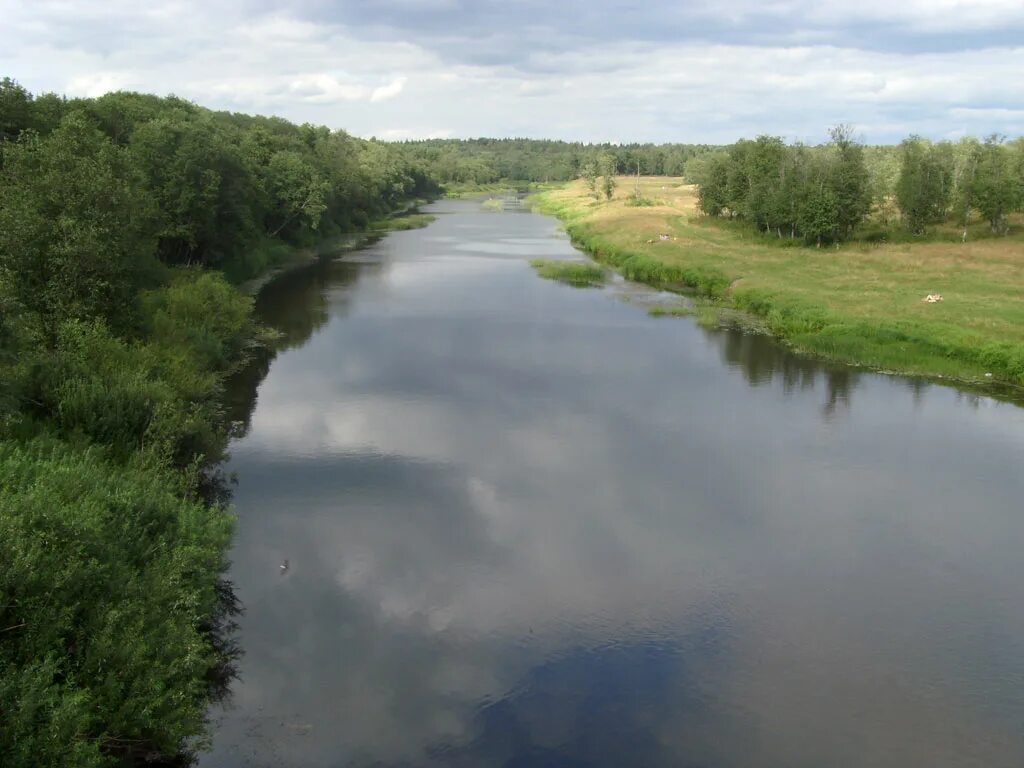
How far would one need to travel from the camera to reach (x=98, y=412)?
1731 centimetres

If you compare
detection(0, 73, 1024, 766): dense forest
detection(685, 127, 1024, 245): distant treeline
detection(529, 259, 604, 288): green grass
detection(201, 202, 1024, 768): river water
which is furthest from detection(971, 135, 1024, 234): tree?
detection(0, 73, 1024, 766): dense forest

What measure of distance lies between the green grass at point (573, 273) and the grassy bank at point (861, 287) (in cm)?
278

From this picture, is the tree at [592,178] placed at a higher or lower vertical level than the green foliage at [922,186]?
higher

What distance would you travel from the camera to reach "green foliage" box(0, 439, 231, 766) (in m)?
8.89

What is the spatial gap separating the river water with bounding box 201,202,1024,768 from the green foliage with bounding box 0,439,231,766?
7.92 feet

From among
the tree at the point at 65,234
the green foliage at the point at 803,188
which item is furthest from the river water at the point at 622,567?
the green foliage at the point at 803,188

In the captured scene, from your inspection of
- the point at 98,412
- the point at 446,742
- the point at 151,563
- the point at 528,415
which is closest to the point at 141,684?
the point at 151,563

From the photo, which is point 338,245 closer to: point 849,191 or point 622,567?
point 849,191

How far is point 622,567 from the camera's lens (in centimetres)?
1755

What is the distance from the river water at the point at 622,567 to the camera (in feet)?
42.6

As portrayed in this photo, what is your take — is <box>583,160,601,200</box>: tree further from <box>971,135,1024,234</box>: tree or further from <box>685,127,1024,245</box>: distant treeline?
<box>971,135,1024,234</box>: tree

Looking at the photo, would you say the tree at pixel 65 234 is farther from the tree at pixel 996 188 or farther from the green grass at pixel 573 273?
the tree at pixel 996 188

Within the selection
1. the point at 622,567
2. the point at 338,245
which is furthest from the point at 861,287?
the point at 338,245

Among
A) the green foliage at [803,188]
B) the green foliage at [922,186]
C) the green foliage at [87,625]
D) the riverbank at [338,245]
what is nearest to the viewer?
the green foliage at [87,625]
